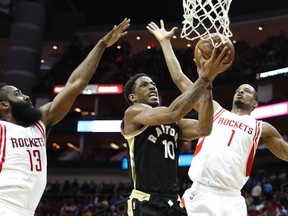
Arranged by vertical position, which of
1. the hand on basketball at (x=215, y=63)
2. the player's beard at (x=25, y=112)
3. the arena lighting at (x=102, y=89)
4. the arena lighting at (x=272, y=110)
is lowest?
the arena lighting at (x=102, y=89)

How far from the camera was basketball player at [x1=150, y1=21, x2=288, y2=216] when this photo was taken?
5.74 meters

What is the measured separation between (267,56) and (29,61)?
41.1ft

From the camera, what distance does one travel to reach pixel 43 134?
185 inches

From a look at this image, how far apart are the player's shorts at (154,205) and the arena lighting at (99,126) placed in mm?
22588

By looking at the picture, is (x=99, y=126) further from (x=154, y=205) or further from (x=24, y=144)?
(x=24, y=144)

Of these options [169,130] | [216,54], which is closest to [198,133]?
[169,130]

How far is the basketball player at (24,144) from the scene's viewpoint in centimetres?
434

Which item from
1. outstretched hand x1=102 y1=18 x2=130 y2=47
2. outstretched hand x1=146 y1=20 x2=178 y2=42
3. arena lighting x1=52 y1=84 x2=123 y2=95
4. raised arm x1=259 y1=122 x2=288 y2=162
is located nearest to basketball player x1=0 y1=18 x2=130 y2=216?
outstretched hand x1=102 y1=18 x2=130 y2=47

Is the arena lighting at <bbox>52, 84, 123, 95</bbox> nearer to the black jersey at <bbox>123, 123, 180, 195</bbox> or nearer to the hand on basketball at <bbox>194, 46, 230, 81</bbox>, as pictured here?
the black jersey at <bbox>123, 123, 180, 195</bbox>

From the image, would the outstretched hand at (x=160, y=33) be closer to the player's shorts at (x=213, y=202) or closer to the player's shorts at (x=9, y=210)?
the player's shorts at (x=213, y=202)

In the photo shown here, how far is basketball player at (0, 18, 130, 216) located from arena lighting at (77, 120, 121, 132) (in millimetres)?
22641

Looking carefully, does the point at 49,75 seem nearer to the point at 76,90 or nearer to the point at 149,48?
the point at 149,48

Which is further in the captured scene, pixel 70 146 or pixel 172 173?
pixel 70 146

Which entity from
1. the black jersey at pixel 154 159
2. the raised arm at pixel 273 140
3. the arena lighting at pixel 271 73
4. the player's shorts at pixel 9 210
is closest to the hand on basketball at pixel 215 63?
the black jersey at pixel 154 159
